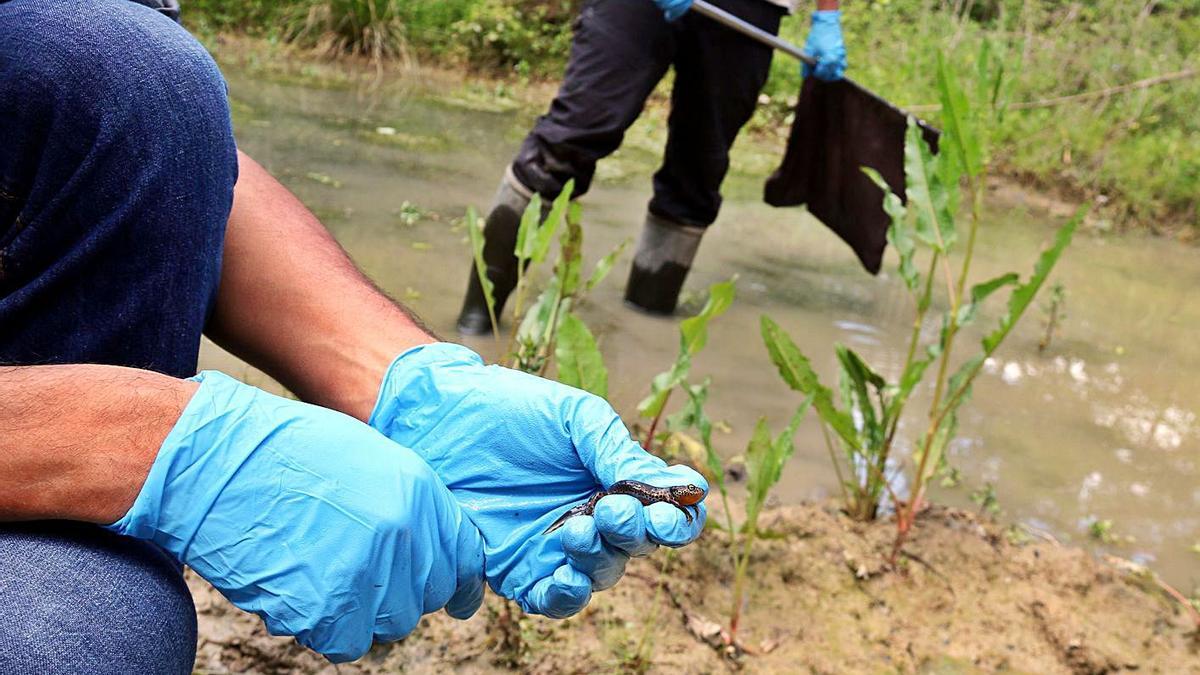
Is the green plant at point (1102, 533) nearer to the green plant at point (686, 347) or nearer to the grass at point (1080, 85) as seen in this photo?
the green plant at point (686, 347)

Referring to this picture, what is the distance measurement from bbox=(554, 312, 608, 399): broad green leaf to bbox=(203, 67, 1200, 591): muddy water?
0.73 metres

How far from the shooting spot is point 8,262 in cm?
103

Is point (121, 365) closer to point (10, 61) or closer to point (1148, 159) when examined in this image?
point (10, 61)

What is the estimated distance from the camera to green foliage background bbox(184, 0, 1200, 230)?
6.20 meters

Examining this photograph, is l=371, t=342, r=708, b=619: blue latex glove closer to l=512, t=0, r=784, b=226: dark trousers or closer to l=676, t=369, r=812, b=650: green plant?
l=676, t=369, r=812, b=650: green plant

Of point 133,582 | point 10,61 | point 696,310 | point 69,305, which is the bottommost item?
point 696,310

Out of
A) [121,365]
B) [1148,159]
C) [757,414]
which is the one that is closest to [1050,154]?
[1148,159]

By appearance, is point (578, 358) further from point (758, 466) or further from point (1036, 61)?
point (1036, 61)

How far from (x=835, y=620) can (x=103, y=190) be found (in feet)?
4.63

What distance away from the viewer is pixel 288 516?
0.96 metres

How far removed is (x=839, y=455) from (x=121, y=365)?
1.95 m

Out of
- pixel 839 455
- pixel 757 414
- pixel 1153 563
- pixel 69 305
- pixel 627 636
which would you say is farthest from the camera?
pixel 757 414

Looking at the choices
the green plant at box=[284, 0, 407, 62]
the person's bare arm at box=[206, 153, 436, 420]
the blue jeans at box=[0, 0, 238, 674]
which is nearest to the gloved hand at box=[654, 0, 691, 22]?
the person's bare arm at box=[206, 153, 436, 420]

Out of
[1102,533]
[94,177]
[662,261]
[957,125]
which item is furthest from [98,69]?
[662,261]
